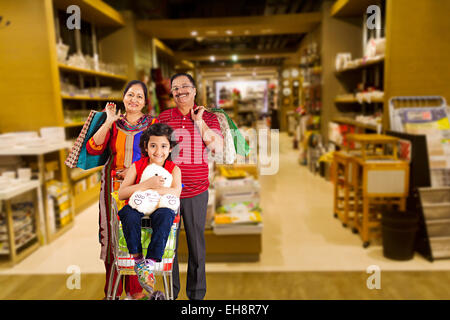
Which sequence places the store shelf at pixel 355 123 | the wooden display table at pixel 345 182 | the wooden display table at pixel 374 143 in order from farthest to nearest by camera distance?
the store shelf at pixel 355 123 → the wooden display table at pixel 345 182 → the wooden display table at pixel 374 143

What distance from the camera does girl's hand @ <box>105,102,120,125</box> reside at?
62 centimetres

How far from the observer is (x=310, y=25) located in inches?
300

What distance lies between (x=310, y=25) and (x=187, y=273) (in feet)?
25.7

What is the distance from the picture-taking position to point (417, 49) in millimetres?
3355

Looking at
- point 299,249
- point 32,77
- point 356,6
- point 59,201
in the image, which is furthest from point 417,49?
point 59,201

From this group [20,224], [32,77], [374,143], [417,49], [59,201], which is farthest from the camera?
[59,201]

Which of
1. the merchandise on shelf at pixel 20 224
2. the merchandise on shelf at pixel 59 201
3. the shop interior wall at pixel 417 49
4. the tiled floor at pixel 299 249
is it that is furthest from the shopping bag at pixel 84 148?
the merchandise on shelf at pixel 59 201

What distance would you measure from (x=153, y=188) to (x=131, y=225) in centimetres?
7

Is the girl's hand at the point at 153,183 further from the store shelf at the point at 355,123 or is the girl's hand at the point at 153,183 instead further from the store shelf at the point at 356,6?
the store shelf at the point at 355,123

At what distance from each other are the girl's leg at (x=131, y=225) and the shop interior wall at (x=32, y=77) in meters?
3.68

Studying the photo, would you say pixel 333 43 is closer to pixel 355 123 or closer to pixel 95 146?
pixel 355 123

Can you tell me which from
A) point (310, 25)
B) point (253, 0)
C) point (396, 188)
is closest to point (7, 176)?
point (396, 188)

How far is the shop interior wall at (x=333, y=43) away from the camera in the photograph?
668cm

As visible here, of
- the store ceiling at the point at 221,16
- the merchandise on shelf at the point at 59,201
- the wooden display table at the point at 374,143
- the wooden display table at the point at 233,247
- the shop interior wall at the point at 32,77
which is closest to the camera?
the wooden display table at the point at 374,143
